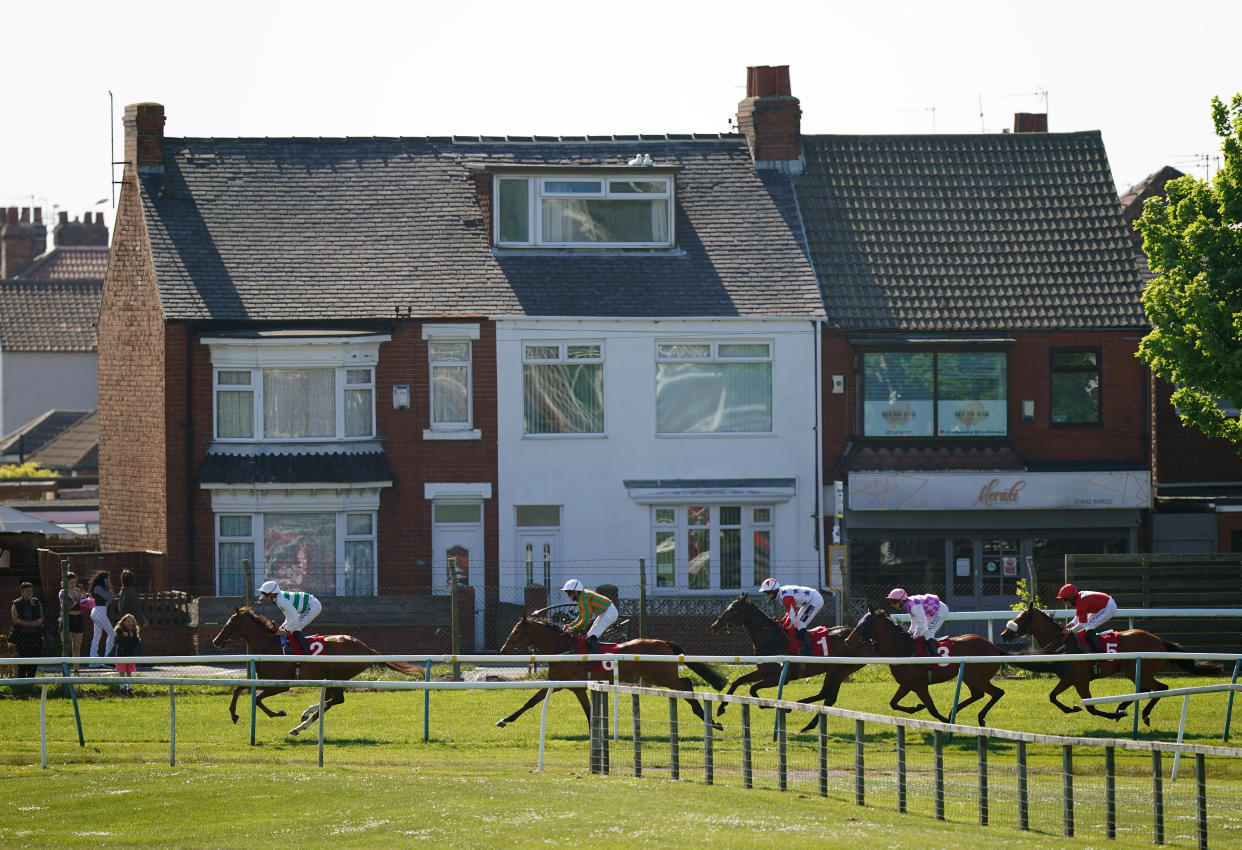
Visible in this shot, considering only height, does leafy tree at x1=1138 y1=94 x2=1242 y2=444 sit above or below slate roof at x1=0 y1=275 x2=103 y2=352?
below

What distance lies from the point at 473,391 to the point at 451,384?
446 millimetres

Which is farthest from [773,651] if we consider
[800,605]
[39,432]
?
[39,432]

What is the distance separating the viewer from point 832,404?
119ft

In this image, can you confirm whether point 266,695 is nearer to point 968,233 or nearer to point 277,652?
point 277,652

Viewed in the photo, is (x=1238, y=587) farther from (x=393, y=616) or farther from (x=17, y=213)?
(x=17, y=213)

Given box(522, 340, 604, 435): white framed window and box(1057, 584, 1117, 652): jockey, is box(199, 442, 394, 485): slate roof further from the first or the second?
box(1057, 584, 1117, 652): jockey

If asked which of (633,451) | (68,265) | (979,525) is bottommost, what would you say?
(979,525)

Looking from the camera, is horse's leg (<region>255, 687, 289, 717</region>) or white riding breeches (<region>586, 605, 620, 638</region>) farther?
white riding breeches (<region>586, 605, 620, 638</region>)

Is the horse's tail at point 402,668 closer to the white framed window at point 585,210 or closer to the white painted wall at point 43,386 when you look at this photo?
the white framed window at point 585,210

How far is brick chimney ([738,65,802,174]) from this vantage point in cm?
3841

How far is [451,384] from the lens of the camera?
3522 cm

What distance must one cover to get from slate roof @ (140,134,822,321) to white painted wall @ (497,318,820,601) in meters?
0.46

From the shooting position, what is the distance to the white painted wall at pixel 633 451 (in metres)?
35.1

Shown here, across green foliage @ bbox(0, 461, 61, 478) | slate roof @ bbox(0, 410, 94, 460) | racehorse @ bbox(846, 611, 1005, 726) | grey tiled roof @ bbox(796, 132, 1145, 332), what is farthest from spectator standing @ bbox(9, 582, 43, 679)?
slate roof @ bbox(0, 410, 94, 460)
